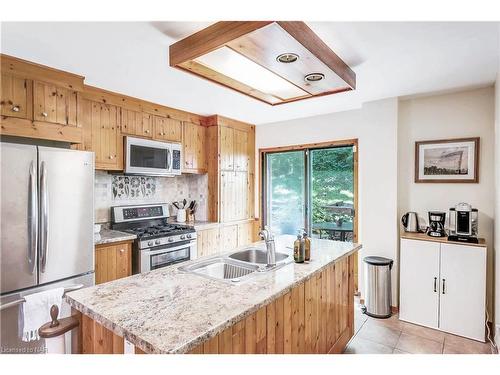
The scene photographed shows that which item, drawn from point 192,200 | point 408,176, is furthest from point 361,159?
point 192,200

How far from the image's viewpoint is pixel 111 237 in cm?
282

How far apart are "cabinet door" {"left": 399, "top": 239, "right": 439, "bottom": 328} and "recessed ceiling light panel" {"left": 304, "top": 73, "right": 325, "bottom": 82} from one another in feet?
6.72

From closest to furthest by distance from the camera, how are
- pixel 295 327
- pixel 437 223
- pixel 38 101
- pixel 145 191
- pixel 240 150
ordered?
pixel 295 327, pixel 38 101, pixel 437 223, pixel 145 191, pixel 240 150

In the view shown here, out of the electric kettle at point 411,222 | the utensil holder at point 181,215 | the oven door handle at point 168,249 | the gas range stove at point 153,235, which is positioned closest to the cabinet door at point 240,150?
the utensil holder at point 181,215

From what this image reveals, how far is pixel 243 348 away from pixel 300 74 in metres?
1.56

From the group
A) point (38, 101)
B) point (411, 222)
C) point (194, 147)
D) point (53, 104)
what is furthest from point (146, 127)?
point (411, 222)

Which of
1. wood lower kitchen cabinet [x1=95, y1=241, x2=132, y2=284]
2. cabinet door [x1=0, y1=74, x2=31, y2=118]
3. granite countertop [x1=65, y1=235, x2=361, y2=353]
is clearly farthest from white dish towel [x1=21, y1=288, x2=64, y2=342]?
cabinet door [x1=0, y1=74, x2=31, y2=118]

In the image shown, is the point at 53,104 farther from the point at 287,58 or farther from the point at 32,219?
the point at 287,58

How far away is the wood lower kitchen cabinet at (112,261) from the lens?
2.64 metres

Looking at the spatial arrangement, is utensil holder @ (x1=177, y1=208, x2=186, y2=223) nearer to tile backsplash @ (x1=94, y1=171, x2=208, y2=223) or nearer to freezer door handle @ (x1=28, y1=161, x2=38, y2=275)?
tile backsplash @ (x1=94, y1=171, x2=208, y2=223)

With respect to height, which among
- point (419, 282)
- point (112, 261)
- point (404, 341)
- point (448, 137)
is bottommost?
point (404, 341)

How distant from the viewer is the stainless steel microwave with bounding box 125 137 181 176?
3186 millimetres

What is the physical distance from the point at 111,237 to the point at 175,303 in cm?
188

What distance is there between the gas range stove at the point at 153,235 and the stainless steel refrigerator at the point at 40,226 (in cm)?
56
